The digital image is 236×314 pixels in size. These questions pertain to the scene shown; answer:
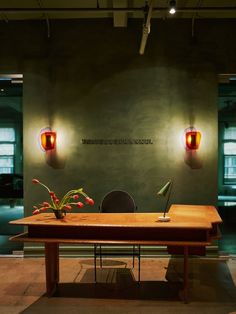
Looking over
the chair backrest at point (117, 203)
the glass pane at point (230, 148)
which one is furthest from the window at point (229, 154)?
the chair backrest at point (117, 203)

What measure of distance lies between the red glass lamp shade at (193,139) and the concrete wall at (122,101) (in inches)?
5.2

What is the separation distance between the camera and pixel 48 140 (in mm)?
5094

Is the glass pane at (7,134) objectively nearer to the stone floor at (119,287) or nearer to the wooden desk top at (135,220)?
the stone floor at (119,287)

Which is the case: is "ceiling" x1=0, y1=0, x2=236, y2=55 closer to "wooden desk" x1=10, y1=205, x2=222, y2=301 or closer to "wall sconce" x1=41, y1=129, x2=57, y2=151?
"wall sconce" x1=41, y1=129, x2=57, y2=151

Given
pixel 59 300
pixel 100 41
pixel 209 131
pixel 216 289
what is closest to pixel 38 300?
pixel 59 300

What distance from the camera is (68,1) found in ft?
15.6

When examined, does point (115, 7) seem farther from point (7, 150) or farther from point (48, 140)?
point (7, 150)

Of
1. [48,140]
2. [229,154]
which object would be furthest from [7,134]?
[229,154]

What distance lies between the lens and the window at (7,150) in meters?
7.16

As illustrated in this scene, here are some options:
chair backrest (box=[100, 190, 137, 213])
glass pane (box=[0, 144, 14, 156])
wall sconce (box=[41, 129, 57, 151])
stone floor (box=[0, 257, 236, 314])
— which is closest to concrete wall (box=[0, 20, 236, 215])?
wall sconce (box=[41, 129, 57, 151])

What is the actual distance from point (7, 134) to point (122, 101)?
10.9ft

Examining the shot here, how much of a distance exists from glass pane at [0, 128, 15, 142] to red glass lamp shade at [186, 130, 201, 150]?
3834mm

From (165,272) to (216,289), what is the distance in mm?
770

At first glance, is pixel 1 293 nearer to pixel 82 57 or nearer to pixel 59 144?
pixel 59 144
